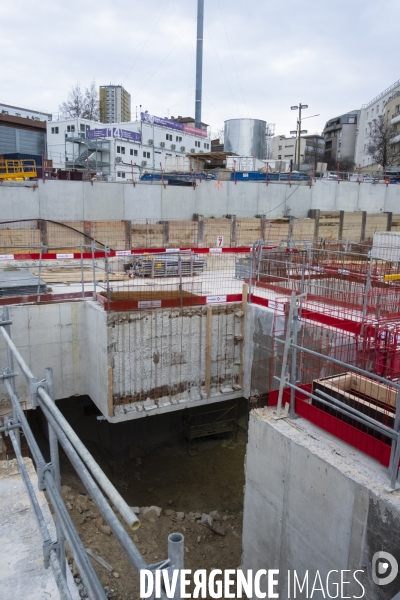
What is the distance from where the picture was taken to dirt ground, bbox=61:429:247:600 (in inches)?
299

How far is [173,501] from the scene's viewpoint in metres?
10.5

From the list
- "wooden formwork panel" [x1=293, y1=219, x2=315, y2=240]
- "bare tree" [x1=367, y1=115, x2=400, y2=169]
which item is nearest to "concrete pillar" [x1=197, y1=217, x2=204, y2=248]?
"wooden formwork panel" [x1=293, y1=219, x2=315, y2=240]

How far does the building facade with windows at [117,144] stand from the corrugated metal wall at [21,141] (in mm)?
2974

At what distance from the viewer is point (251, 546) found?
19.2ft

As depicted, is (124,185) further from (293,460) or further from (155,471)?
(293,460)

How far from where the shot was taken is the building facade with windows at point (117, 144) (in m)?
44.4

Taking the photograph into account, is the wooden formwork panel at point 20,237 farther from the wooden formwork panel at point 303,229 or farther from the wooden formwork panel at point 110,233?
the wooden formwork panel at point 303,229

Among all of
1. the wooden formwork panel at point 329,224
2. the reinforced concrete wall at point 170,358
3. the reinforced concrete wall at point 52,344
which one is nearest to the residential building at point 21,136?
the wooden formwork panel at point 329,224

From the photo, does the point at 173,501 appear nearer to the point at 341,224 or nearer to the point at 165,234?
the point at 165,234

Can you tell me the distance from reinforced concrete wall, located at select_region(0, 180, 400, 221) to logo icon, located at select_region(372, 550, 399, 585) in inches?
776

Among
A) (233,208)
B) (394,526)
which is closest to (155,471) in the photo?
(394,526)

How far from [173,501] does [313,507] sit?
21.1 feet

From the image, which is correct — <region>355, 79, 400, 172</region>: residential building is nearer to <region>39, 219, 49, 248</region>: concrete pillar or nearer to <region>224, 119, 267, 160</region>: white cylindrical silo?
<region>224, 119, 267, 160</region>: white cylindrical silo

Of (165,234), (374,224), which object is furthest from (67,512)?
(374,224)
